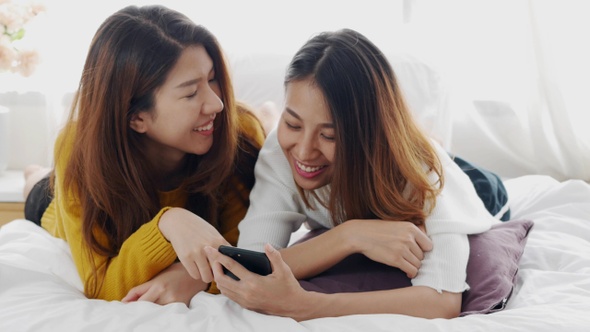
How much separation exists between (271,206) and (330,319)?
36 centimetres

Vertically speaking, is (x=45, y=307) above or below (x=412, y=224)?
below

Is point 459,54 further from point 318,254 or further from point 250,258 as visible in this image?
point 250,258

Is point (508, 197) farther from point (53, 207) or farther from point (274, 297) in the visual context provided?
point (53, 207)

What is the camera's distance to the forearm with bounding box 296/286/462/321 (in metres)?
1.48

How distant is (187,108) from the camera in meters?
1.74

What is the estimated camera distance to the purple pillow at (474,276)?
1562 millimetres

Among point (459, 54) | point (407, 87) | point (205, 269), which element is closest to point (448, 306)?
point (205, 269)

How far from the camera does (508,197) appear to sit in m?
2.24

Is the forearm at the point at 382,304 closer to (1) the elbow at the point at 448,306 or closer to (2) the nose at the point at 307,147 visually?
(1) the elbow at the point at 448,306

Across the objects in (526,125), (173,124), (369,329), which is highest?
(173,124)

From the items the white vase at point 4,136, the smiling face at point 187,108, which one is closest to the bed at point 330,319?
the smiling face at point 187,108

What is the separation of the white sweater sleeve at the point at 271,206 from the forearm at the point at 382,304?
227 millimetres

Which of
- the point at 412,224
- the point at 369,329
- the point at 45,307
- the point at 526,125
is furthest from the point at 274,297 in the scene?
the point at 526,125

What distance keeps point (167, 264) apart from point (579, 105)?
1.67m
